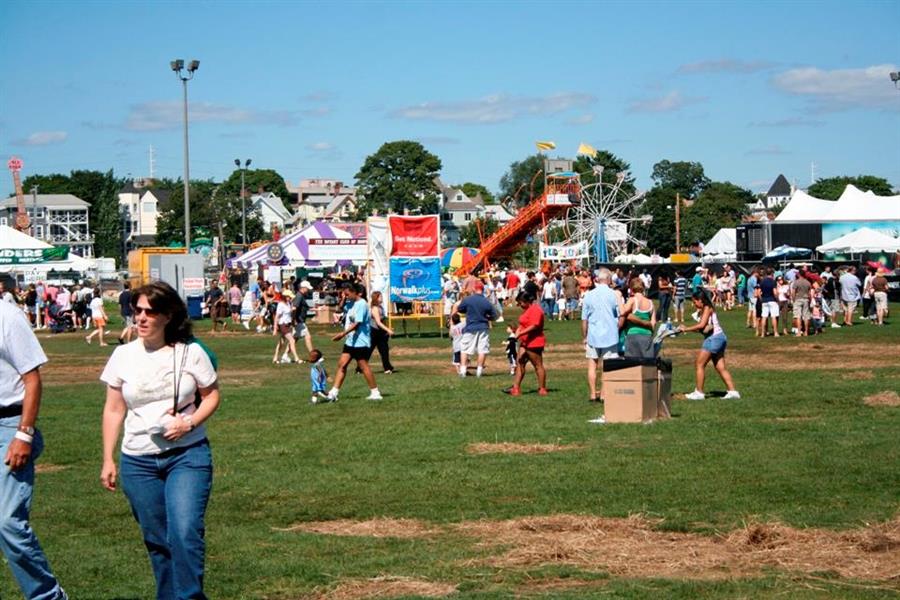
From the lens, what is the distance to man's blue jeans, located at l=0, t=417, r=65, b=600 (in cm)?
708

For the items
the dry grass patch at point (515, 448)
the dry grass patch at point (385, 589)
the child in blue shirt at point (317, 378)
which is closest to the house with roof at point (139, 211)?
the child in blue shirt at point (317, 378)

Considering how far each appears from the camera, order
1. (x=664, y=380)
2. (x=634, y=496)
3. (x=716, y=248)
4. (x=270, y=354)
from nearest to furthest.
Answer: (x=634, y=496) < (x=664, y=380) < (x=270, y=354) < (x=716, y=248)

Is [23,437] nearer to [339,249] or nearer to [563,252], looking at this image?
[339,249]

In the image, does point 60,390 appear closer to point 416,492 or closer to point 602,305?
point 602,305

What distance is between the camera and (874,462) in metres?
13.3

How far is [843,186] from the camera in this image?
176750 mm

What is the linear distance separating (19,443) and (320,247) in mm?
A: 49151

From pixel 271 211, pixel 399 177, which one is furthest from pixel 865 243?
pixel 271 211

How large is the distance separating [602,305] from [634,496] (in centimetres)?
778

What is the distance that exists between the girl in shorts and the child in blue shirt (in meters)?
5.49

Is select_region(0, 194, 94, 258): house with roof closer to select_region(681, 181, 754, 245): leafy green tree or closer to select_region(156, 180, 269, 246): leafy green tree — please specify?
select_region(156, 180, 269, 246): leafy green tree

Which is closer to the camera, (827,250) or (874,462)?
(874,462)

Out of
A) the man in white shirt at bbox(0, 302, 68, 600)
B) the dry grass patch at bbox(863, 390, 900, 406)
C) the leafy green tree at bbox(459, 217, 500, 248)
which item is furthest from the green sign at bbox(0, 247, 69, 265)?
the leafy green tree at bbox(459, 217, 500, 248)

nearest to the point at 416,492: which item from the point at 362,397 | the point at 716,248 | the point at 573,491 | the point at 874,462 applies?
the point at 573,491
